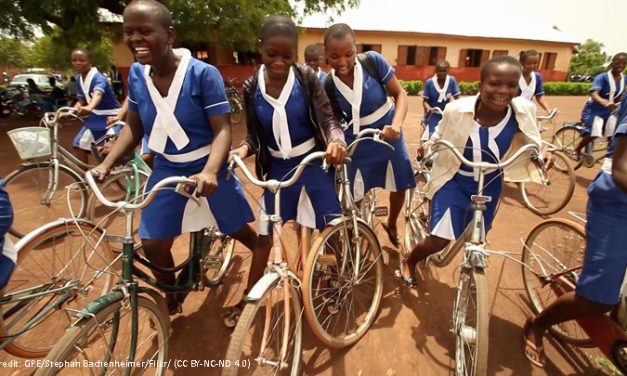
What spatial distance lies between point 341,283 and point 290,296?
663 mm

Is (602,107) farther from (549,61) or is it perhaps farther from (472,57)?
(549,61)

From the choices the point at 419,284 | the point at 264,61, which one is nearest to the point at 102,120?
the point at 264,61

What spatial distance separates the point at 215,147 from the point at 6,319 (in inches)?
63.0

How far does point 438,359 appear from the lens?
227cm

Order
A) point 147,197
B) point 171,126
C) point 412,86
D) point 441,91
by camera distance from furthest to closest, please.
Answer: point 412,86, point 441,91, point 171,126, point 147,197

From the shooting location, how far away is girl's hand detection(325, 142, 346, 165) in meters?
1.88

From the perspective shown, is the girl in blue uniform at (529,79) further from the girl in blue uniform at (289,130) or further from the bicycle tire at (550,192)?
the girl in blue uniform at (289,130)

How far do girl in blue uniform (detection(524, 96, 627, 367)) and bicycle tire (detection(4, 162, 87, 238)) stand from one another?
407 cm

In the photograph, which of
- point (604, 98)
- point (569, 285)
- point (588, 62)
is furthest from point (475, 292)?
point (588, 62)

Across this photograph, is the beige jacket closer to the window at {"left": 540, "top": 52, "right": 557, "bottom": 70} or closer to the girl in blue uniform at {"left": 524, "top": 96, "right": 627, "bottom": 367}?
the girl in blue uniform at {"left": 524, "top": 96, "right": 627, "bottom": 367}

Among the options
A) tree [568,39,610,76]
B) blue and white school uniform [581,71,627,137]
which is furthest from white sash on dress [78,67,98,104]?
tree [568,39,610,76]

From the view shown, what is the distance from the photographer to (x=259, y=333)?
7.36ft

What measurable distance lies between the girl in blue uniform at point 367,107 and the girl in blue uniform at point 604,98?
419 centimetres

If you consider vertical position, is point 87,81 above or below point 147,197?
above
